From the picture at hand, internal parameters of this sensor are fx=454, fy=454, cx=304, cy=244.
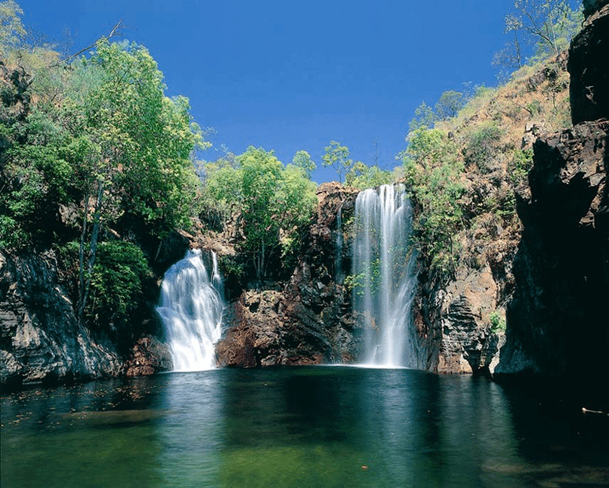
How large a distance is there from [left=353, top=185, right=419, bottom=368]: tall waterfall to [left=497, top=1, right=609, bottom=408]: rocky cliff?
41.8ft

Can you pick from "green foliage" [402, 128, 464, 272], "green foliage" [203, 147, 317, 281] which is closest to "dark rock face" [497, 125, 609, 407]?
"green foliage" [402, 128, 464, 272]

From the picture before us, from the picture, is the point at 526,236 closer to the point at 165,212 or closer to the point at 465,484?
the point at 465,484

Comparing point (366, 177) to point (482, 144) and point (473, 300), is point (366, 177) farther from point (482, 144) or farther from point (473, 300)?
point (473, 300)

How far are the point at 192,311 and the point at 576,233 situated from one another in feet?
79.6

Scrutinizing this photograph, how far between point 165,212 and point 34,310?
12066 millimetres

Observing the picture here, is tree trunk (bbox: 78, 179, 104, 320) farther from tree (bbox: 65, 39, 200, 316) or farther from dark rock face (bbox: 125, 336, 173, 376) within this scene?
dark rock face (bbox: 125, 336, 173, 376)

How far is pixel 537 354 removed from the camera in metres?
18.6

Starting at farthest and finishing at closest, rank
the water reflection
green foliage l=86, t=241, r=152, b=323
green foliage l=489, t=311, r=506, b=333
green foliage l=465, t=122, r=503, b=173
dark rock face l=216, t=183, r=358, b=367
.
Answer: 1. green foliage l=465, t=122, r=503, b=173
2. dark rock face l=216, t=183, r=358, b=367
3. green foliage l=86, t=241, r=152, b=323
4. green foliage l=489, t=311, r=506, b=333
5. the water reflection

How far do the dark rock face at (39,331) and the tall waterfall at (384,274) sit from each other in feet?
58.7

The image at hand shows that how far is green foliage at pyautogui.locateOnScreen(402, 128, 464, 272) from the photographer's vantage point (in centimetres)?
2720

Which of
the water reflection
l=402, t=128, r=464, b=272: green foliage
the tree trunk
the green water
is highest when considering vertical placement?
l=402, t=128, r=464, b=272: green foliage

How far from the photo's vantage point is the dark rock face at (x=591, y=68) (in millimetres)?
13352

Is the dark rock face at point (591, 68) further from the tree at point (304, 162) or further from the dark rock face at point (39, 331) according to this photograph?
the tree at point (304, 162)

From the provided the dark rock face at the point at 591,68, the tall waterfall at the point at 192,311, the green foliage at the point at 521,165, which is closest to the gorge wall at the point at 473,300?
the dark rock face at the point at 591,68
